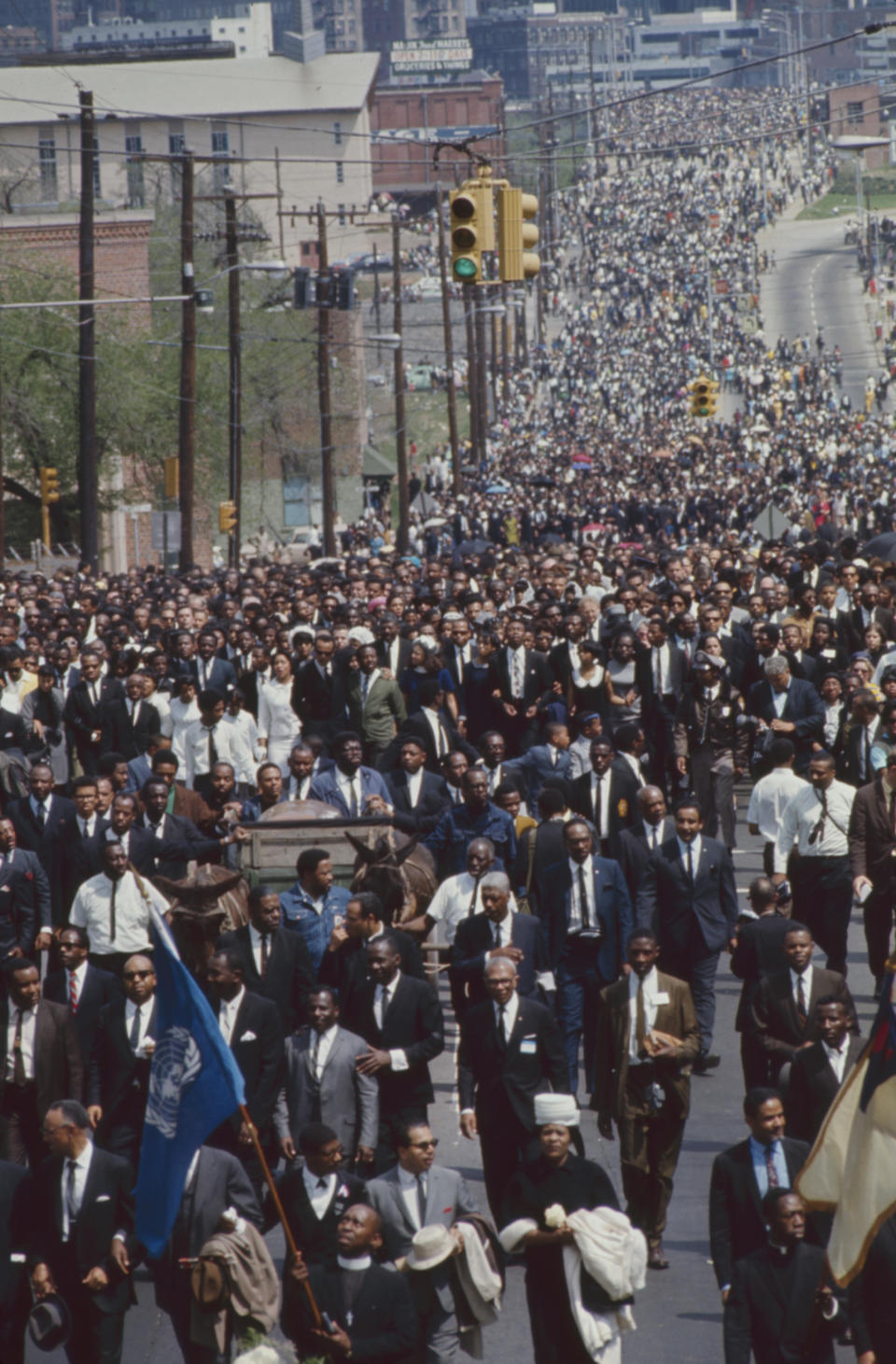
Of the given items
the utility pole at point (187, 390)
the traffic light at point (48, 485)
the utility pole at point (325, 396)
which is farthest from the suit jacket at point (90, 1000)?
the utility pole at point (325, 396)

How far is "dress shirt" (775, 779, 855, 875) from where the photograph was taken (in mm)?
13266

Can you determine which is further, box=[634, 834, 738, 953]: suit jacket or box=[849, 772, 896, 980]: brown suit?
box=[849, 772, 896, 980]: brown suit

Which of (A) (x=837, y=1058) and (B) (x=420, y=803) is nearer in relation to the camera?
(A) (x=837, y=1058)

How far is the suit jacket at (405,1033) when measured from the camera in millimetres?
10289

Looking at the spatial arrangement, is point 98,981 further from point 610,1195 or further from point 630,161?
point 630,161

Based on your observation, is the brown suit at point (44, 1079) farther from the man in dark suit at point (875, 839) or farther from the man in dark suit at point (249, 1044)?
the man in dark suit at point (875, 839)

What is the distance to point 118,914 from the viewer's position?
12195mm

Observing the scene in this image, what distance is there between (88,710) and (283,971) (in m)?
7.05

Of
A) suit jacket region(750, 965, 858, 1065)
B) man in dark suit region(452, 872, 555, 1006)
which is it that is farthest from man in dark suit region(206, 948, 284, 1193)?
suit jacket region(750, 965, 858, 1065)

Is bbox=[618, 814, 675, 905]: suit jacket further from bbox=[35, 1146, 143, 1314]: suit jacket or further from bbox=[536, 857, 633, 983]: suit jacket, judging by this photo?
bbox=[35, 1146, 143, 1314]: suit jacket

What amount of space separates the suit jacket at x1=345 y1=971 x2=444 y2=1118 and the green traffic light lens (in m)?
8.03

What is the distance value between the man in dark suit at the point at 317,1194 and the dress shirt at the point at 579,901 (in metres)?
3.63

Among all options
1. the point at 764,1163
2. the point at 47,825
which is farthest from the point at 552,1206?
the point at 47,825

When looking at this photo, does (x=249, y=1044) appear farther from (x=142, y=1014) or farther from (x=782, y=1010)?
(x=782, y=1010)
